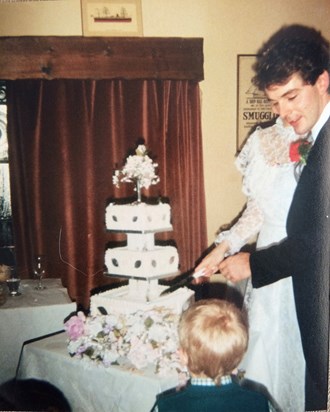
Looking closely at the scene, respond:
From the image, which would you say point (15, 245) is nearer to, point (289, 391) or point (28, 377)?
point (28, 377)

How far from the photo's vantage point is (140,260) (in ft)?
6.57

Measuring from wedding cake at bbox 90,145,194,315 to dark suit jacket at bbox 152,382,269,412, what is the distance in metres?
0.69

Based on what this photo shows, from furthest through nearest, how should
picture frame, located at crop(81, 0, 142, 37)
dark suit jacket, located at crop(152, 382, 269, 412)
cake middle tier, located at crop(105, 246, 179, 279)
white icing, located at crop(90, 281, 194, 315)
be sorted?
picture frame, located at crop(81, 0, 142, 37)
cake middle tier, located at crop(105, 246, 179, 279)
white icing, located at crop(90, 281, 194, 315)
dark suit jacket, located at crop(152, 382, 269, 412)

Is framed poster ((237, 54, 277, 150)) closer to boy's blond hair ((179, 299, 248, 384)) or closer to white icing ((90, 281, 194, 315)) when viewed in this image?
white icing ((90, 281, 194, 315))

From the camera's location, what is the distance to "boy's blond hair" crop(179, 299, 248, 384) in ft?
3.91

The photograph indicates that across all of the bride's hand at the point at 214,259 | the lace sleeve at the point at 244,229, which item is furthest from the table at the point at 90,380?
the lace sleeve at the point at 244,229

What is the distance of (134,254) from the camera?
2021mm

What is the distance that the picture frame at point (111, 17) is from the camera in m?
3.01

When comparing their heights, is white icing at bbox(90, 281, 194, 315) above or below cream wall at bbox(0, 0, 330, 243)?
below

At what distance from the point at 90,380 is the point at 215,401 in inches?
24.4

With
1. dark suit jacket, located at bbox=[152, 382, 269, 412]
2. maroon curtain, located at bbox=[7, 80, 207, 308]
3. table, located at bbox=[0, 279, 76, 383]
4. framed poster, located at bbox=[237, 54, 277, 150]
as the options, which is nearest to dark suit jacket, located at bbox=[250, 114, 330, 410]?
dark suit jacket, located at bbox=[152, 382, 269, 412]

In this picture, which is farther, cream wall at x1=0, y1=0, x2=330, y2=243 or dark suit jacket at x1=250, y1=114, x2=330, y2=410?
cream wall at x1=0, y1=0, x2=330, y2=243

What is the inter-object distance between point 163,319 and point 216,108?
2.21 metres

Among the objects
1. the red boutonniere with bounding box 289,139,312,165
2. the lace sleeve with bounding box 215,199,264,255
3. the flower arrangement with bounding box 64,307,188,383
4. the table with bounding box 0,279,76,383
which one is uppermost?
the red boutonniere with bounding box 289,139,312,165
